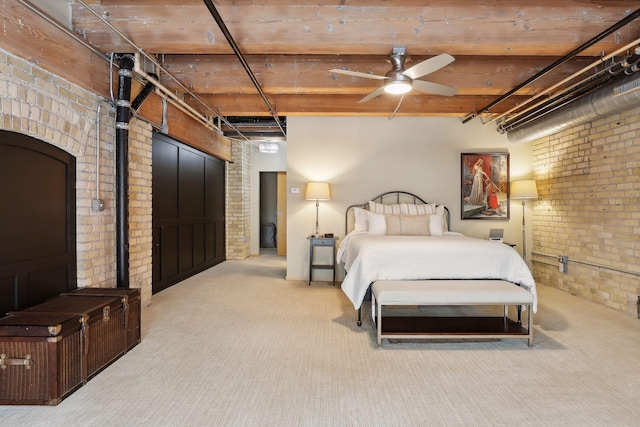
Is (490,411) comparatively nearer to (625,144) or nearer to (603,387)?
(603,387)

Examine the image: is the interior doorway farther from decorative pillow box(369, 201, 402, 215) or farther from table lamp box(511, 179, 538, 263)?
table lamp box(511, 179, 538, 263)

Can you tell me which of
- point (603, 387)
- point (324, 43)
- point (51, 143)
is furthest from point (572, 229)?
point (51, 143)

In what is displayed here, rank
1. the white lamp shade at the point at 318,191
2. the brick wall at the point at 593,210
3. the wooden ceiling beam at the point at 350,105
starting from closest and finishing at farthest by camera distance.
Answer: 1. the brick wall at the point at 593,210
2. the wooden ceiling beam at the point at 350,105
3. the white lamp shade at the point at 318,191

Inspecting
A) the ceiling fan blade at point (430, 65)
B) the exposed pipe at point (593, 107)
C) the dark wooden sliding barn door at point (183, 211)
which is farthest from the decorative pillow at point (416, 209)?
the dark wooden sliding barn door at point (183, 211)

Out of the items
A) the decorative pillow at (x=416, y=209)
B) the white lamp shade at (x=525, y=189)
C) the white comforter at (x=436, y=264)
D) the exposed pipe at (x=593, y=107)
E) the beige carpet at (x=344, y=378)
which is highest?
the exposed pipe at (x=593, y=107)

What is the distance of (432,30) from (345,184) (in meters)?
3.38

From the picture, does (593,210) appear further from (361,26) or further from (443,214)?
(361,26)

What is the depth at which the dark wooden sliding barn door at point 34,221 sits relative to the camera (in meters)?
2.64

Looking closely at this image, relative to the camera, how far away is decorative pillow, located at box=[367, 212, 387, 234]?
5547mm

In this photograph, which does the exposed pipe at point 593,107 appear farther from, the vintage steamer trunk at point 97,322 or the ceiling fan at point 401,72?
the vintage steamer trunk at point 97,322

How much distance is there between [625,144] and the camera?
438 cm

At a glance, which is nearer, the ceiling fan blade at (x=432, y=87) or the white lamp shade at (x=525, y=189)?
the ceiling fan blade at (x=432, y=87)

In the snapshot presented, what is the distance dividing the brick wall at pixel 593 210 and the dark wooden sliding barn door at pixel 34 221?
5.82 m

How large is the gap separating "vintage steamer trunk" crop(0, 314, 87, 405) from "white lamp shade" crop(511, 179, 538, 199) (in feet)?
19.9
